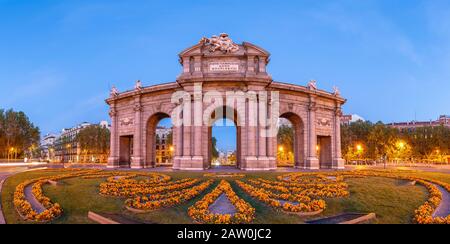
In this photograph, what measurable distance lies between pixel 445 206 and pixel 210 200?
11875 millimetres

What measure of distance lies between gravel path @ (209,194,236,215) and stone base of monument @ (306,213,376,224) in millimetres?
3430

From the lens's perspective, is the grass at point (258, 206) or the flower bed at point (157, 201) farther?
the flower bed at point (157, 201)

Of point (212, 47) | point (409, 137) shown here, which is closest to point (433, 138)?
point (409, 137)

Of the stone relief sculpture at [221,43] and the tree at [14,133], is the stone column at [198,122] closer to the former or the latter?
the stone relief sculpture at [221,43]

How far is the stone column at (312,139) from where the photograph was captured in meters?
33.5

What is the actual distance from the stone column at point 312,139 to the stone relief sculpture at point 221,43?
496 inches

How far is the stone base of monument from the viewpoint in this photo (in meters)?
10.3

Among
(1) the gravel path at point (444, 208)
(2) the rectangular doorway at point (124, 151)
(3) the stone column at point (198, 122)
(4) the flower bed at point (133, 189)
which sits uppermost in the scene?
(3) the stone column at point (198, 122)

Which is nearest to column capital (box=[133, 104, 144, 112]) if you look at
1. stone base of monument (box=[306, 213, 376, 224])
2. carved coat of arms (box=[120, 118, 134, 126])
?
carved coat of arms (box=[120, 118, 134, 126])

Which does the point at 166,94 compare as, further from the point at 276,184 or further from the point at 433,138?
the point at 433,138

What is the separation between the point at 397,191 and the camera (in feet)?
52.7

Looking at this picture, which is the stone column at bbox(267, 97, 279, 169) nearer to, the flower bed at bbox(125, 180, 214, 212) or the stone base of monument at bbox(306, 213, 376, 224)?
the flower bed at bbox(125, 180, 214, 212)

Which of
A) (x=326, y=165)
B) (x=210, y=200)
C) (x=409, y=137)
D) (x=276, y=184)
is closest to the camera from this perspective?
(x=210, y=200)

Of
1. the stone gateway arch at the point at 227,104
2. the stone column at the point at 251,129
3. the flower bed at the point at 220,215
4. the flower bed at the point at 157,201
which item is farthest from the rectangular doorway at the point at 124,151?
the flower bed at the point at 220,215
